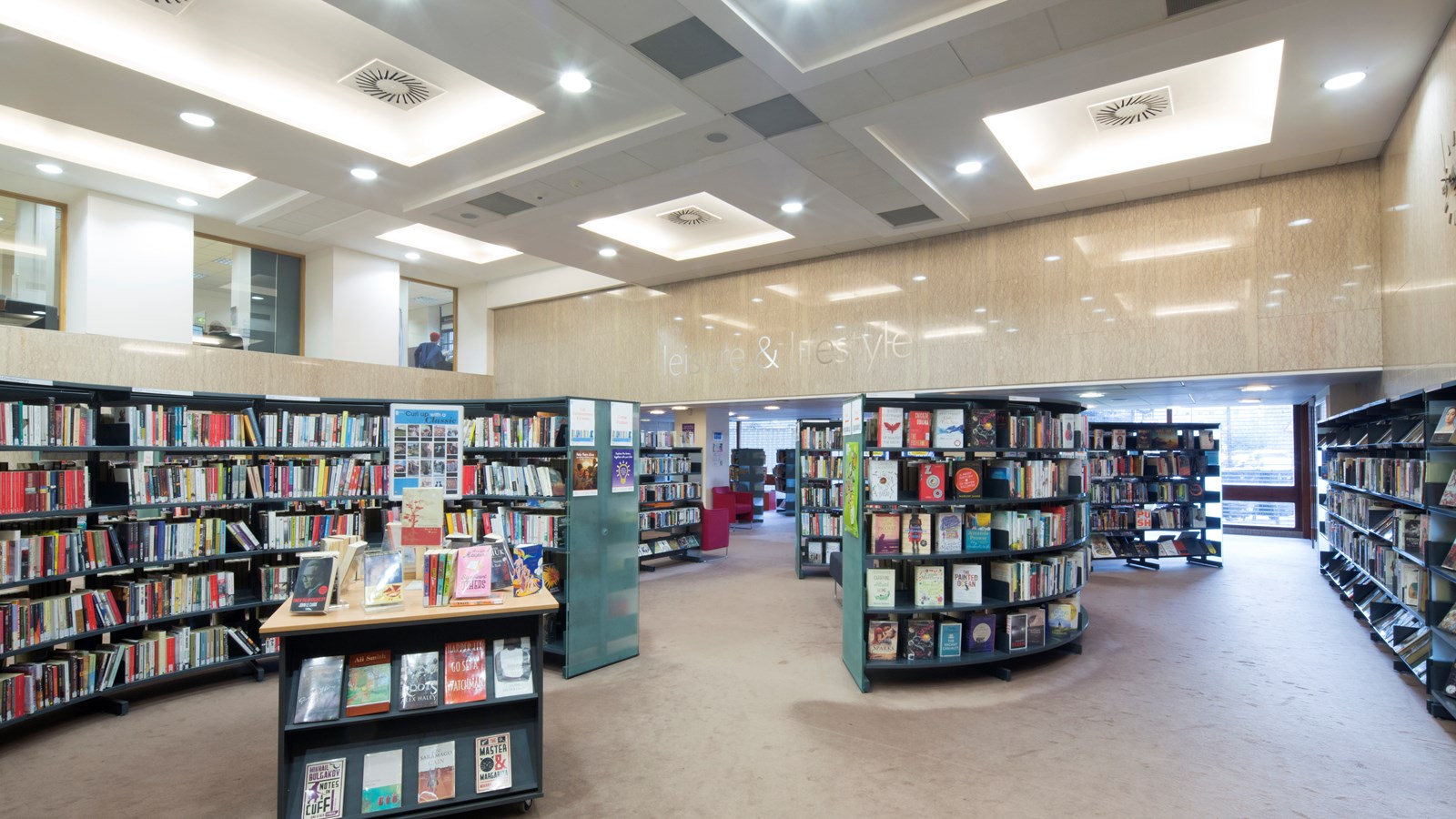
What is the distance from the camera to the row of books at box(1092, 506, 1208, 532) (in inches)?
419

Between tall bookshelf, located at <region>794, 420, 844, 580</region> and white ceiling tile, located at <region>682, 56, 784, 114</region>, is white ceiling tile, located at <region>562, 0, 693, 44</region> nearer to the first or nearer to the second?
white ceiling tile, located at <region>682, 56, 784, 114</region>

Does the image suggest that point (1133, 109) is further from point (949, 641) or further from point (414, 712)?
point (414, 712)

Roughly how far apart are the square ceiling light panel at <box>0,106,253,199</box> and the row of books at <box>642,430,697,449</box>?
642 cm

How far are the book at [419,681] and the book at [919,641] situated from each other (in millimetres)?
3412

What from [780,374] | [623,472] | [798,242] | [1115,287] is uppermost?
[798,242]

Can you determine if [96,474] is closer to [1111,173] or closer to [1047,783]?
[1047,783]

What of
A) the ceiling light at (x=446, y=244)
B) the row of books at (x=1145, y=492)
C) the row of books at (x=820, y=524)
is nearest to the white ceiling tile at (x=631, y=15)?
the ceiling light at (x=446, y=244)

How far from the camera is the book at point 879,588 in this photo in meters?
5.32

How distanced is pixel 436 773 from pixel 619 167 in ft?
17.6

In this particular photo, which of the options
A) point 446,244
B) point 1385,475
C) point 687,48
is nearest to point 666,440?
point 446,244

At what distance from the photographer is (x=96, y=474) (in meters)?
4.97

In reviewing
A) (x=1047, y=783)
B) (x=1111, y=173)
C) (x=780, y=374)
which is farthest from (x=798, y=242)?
(x=1047, y=783)

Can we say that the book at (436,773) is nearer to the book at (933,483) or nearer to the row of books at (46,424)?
the row of books at (46,424)

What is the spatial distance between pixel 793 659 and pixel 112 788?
14.8 feet
